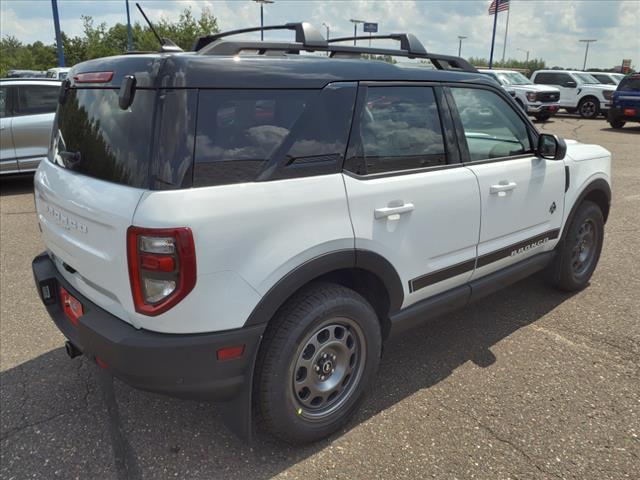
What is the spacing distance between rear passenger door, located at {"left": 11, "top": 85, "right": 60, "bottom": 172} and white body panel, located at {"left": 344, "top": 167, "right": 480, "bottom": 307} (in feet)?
24.2

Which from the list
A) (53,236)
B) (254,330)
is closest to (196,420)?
(254,330)

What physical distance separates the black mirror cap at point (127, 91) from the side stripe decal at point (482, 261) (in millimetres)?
1650

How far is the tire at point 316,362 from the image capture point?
228 cm

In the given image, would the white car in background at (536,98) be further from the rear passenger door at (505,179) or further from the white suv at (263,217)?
the white suv at (263,217)

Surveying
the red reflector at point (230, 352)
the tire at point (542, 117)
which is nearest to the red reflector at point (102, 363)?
the red reflector at point (230, 352)

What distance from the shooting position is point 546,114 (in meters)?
19.0

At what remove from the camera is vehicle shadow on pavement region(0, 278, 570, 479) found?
2.44 metres

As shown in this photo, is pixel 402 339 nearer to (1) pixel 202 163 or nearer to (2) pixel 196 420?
(2) pixel 196 420

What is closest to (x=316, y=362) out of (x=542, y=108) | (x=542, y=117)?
(x=542, y=108)

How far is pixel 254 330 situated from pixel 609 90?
22.8m

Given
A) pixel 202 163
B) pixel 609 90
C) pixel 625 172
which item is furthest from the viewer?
pixel 609 90

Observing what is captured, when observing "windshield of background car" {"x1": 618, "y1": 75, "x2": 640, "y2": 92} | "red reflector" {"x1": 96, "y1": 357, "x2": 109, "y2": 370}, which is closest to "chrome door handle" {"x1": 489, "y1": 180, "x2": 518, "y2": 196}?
"red reflector" {"x1": 96, "y1": 357, "x2": 109, "y2": 370}

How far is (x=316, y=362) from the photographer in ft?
8.21

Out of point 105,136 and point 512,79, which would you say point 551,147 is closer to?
point 105,136
